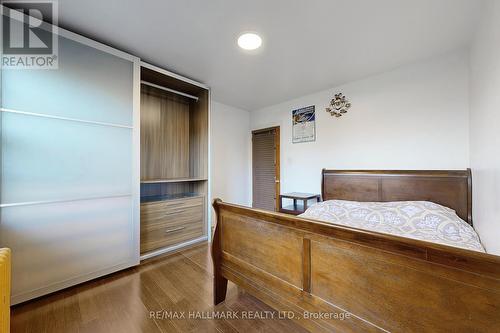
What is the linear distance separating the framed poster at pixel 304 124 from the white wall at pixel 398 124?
92 mm

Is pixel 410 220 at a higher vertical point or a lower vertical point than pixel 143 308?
higher

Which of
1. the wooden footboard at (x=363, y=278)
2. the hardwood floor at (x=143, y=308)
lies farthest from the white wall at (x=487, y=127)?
the hardwood floor at (x=143, y=308)

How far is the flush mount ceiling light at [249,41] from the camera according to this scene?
1.96 m

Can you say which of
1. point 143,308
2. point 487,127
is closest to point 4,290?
point 143,308

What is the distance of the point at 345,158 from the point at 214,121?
247cm

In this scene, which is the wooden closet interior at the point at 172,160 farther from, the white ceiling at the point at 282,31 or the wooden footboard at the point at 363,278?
the wooden footboard at the point at 363,278

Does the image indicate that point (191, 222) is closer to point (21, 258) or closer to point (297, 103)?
point (21, 258)

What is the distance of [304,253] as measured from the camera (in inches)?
46.6

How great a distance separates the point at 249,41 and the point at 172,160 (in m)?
2.12

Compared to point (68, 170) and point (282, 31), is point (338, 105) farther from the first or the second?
point (68, 170)

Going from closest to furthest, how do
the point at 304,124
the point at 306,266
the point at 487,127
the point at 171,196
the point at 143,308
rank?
1. the point at 306,266
2. the point at 487,127
3. the point at 143,308
4. the point at 171,196
5. the point at 304,124

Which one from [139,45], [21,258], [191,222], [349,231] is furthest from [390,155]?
[21,258]

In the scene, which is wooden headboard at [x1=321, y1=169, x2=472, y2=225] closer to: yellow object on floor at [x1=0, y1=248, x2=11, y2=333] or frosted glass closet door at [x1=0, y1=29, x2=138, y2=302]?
frosted glass closet door at [x1=0, y1=29, x2=138, y2=302]

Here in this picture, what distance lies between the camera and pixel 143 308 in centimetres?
166
